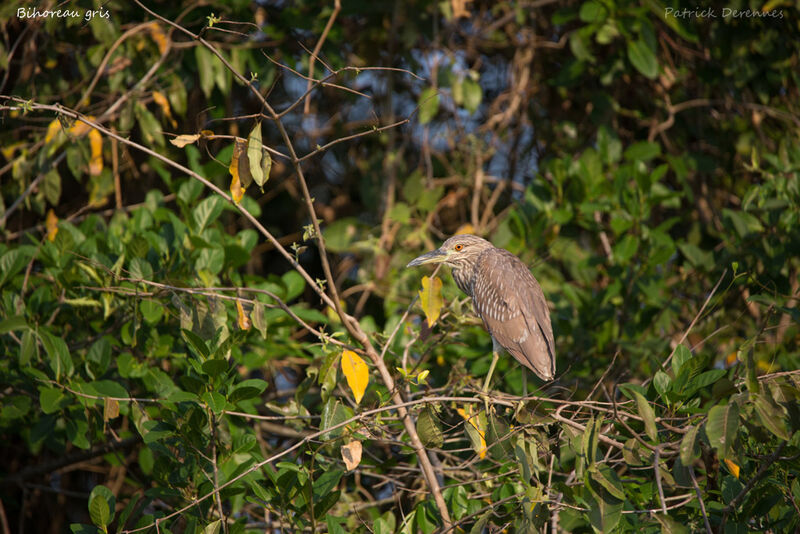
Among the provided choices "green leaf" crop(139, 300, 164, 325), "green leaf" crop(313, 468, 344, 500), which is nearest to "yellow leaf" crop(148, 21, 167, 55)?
"green leaf" crop(139, 300, 164, 325)

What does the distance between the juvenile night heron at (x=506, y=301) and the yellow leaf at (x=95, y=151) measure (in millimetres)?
1821

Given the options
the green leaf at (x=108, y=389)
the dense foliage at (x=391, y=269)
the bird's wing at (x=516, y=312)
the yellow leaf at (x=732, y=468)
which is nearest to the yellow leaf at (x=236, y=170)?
the dense foliage at (x=391, y=269)

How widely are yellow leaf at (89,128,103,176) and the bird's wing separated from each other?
2.13 m


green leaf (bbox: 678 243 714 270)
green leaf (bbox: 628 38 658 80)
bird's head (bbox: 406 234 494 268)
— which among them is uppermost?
green leaf (bbox: 628 38 658 80)

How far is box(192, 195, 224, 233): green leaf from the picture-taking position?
347 centimetres

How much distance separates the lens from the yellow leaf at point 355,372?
235 centimetres

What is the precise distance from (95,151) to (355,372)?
91.0 inches

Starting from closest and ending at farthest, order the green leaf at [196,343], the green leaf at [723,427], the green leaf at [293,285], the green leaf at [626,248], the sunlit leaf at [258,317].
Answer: the green leaf at [723,427], the sunlit leaf at [258,317], the green leaf at [196,343], the green leaf at [293,285], the green leaf at [626,248]

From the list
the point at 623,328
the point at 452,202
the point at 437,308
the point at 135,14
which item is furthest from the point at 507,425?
the point at 135,14

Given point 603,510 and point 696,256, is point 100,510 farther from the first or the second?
point 696,256

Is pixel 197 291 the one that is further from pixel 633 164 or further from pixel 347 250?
pixel 633 164

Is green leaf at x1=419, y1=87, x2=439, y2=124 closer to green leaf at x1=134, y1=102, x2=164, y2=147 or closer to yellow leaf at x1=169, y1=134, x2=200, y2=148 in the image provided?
green leaf at x1=134, y1=102, x2=164, y2=147

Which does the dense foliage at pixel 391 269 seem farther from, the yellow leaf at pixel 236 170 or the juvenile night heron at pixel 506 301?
the juvenile night heron at pixel 506 301

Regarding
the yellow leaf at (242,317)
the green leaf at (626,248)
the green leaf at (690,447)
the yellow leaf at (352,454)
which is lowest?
the green leaf at (626,248)
